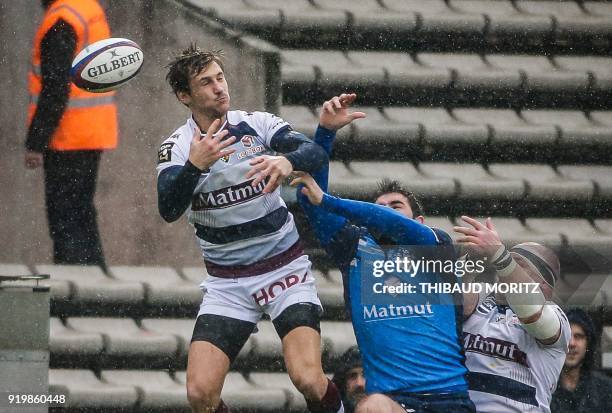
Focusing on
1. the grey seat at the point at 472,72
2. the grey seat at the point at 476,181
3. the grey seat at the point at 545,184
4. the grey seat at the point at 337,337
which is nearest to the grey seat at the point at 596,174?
the grey seat at the point at 545,184

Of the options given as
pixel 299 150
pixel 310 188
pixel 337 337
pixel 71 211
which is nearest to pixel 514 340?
pixel 310 188

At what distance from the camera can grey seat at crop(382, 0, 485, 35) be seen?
29.0 feet

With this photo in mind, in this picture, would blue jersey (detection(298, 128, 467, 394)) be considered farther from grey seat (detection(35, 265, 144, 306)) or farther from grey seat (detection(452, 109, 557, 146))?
grey seat (detection(452, 109, 557, 146))

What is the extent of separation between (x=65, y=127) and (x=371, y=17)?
6.73ft

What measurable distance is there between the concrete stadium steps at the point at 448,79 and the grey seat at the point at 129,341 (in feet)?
5.58

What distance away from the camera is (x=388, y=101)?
8742 mm

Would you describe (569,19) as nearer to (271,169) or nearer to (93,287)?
(93,287)

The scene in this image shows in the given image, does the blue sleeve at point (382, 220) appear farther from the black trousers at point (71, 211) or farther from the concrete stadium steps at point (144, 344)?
the black trousers at point (71, 211)

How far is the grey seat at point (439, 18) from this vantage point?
8.83m

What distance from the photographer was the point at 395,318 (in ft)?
19.0

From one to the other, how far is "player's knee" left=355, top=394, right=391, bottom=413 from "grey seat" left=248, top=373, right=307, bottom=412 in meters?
2.30

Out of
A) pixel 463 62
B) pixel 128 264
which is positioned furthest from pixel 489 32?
pixel 128 264

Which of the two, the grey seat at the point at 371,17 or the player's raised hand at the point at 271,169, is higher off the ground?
the player's raised hand at the point at 271,169

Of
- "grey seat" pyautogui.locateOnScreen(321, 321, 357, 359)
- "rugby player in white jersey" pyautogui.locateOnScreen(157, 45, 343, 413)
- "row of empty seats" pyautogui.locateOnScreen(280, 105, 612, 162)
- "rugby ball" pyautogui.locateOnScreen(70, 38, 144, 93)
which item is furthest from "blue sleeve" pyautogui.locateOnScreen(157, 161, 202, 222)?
"row of empty seats" pyautogui.locateOnScreen(280, 105, 612, 162)
